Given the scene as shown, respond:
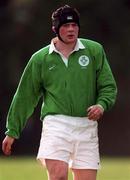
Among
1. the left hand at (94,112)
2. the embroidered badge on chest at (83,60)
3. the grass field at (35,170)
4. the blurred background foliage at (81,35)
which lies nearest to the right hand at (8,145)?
the left hand at (94,112)

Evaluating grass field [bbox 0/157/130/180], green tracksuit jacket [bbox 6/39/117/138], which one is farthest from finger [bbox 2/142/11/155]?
grass field [bbox 0/157/130/180]

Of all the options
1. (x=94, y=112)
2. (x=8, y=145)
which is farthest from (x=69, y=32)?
(x=8, y=145)

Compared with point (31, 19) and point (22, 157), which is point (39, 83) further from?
point (31, 19)

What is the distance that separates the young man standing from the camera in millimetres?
9758

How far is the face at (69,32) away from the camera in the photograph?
387 inches

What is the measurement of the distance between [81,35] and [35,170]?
7.31 metres

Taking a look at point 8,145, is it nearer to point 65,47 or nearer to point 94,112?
point 94,112

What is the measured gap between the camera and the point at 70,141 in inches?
384

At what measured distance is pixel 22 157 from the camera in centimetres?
2461

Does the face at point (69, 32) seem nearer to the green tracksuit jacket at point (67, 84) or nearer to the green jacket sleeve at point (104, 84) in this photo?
the green tracksuit jacket at point (67, 84)

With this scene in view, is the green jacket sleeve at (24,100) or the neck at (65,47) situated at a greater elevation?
the neck at (65,47)

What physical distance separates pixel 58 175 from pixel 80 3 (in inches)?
662

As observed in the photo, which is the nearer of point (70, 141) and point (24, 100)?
point (70, 141)

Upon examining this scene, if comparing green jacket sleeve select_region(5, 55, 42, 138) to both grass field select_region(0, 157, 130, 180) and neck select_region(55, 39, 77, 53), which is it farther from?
grass field select_region(0, 157, 130, 180)
